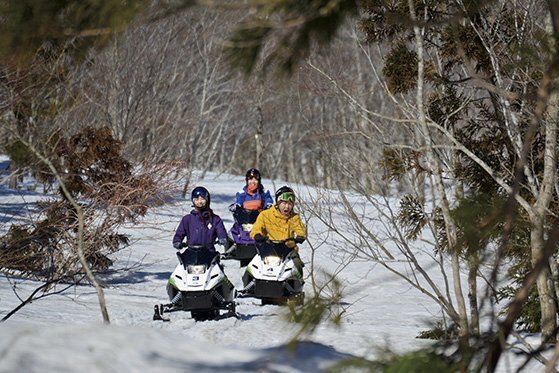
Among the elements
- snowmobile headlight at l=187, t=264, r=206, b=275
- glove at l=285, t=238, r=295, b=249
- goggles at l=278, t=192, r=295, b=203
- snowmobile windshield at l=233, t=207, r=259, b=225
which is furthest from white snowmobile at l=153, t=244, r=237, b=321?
snowmobile windshield at l=233, t=207, r=259, b=225

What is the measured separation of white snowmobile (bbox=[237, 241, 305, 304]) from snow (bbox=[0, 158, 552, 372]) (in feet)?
0.74

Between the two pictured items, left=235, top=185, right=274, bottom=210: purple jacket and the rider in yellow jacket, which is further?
left=235, top=185, right=274, bottom=210: purple jacket

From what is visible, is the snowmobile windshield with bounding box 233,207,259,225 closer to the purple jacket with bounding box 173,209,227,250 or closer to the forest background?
the forest background

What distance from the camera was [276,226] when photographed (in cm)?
1334

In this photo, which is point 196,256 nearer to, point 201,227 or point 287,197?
point 201,227

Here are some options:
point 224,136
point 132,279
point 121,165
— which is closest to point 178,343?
point 121,165

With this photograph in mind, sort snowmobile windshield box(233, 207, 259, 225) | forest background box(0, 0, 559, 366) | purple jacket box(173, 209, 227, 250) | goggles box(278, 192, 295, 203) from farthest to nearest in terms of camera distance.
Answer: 1. snowmobile windshield box(233, 207, 259, 225)
2. goggles box(278, 192, 295, 203)
3. purple jacket box(173, 209, 227, 250)
4. forest background box(0, 0, 559, 366)

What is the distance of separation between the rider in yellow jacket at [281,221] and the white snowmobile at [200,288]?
1.26 m

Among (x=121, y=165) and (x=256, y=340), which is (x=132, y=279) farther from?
(x=256, y=340)

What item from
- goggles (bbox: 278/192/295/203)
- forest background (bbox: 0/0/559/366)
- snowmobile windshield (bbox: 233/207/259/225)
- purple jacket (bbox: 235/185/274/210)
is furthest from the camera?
purple jacket (bbox: 235/185/274/210)

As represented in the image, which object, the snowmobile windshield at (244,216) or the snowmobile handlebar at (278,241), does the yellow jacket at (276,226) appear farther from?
the snowmobile windshield at (244,216)

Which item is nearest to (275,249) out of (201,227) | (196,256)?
(201,227)

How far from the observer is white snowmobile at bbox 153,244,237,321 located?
1179 centimetres

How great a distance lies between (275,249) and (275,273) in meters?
0.34
